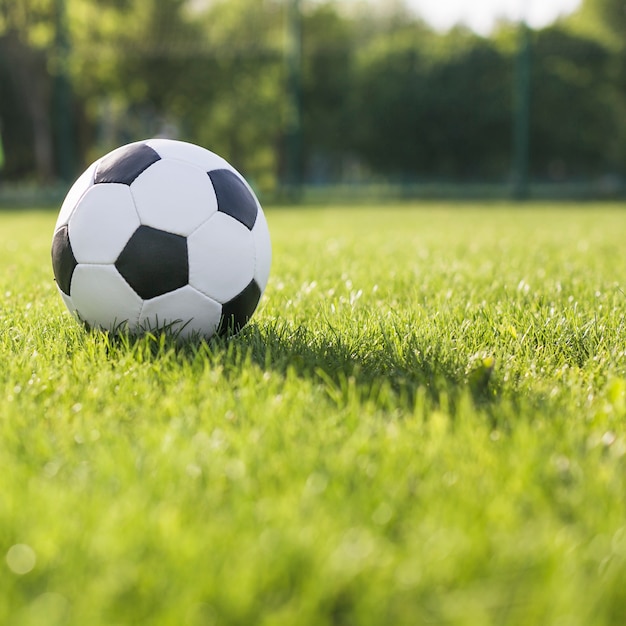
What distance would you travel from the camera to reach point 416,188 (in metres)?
21.2

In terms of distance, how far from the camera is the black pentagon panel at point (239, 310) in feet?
8.91

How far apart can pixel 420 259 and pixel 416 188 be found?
16109mm

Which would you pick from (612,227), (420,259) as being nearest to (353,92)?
(612,227)

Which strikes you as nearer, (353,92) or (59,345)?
(59,345)

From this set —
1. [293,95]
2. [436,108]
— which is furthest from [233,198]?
[436,108]

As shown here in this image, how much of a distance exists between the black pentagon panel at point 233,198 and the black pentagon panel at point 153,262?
9.3 inches

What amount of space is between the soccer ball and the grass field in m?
0.13

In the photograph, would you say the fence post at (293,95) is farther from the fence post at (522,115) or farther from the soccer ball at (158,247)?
the soccer ball at (158,247)

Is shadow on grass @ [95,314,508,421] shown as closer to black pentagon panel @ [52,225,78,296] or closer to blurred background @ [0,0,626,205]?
black pentagon panel @ [52,225,78,296]

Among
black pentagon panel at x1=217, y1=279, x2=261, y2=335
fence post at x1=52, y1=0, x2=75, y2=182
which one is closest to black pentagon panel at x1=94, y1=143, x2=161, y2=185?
black pentagon panel at x1=217, y1=279, x2=261, y2=335

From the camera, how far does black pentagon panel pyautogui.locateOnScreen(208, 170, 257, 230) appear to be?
8.93ft

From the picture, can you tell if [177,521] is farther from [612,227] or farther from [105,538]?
[612,227]

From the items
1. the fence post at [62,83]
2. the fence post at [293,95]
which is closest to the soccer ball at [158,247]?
the fence post at [293,95]

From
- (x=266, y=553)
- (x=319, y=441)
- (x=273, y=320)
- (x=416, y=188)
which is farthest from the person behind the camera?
(x=416, y=188)
